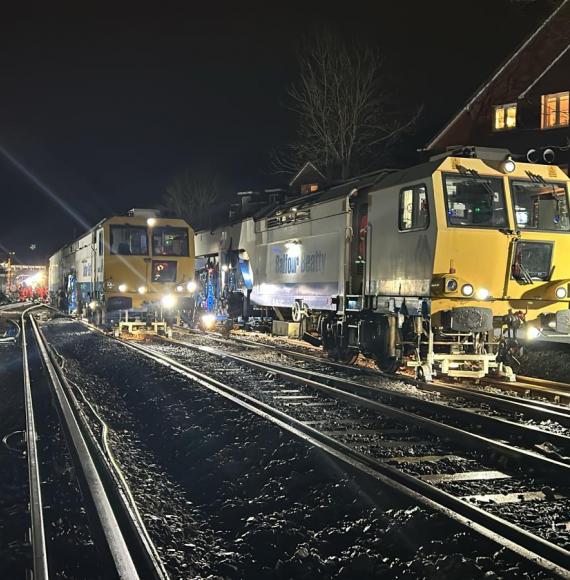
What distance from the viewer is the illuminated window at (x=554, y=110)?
81.6 ft

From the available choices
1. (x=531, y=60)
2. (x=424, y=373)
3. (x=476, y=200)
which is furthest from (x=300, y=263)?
(x=531, y=60)

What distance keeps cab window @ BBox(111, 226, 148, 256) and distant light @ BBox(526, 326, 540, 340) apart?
14.0 m

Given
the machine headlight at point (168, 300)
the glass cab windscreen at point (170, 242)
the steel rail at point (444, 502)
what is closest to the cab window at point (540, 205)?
the steel rail at point (444, 502)

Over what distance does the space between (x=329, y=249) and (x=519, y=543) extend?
9.85 meters

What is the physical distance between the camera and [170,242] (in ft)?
71.7

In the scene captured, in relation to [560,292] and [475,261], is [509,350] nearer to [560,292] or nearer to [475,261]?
[560,292]

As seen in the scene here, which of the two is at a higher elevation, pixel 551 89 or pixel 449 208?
pixel 551 89

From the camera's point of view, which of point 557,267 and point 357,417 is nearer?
point 357,417

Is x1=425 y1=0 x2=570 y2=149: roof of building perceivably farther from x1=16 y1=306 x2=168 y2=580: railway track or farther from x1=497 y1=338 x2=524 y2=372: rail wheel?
x1=16 y1=306 x2=168 y2=580: railway track

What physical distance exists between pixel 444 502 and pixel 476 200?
6.63 meters

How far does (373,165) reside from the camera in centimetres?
3194

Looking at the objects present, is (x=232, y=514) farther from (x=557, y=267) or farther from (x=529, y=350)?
(x=529, y=350)

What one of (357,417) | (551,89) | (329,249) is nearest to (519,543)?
(357,417)

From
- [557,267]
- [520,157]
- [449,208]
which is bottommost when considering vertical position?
[557,267]
